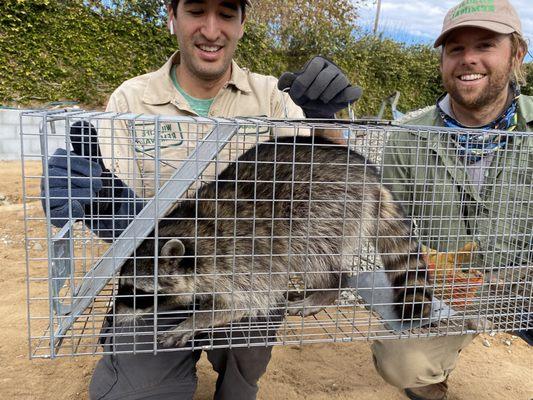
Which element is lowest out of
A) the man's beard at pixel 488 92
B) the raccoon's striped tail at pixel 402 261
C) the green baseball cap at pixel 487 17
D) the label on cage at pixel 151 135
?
the raccoon's striped tail at pixel 402 261

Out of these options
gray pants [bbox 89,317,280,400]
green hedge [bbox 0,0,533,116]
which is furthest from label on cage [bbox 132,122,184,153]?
green hedge [bbox 0,0,533,116]

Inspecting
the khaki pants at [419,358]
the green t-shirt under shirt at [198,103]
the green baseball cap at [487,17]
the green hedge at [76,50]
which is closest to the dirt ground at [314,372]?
the khaki pants at [419,358]

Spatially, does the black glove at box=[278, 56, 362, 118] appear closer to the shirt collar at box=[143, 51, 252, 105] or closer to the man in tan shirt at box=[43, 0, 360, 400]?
the man in tan shirt at box=[43, 0, 360, 400]

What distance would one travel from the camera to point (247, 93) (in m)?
3.17

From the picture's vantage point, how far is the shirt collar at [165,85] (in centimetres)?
295

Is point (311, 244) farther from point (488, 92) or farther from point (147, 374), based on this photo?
point (488, 92)

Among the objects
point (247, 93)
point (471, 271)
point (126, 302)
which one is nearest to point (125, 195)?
point (126, 302)

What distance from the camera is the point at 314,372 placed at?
10.3 ft

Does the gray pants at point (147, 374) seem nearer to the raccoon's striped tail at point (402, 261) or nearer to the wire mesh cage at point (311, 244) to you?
the wire mesh cage at point (311, 244)

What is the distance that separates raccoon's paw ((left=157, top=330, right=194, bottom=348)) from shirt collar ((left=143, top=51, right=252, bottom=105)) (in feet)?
4.99

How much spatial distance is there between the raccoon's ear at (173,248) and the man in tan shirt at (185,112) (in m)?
0.21

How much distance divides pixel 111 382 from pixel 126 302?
0.38 metres

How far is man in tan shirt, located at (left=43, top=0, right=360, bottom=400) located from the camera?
2.17 metres

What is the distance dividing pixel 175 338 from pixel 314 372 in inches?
55.8
